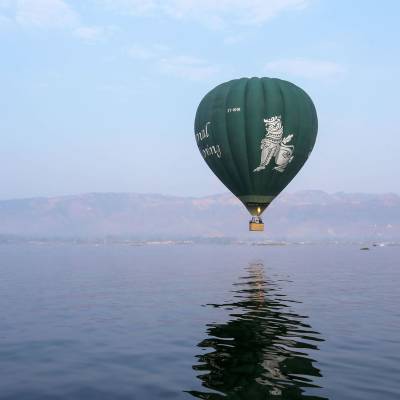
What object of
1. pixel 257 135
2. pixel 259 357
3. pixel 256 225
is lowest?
pixel 259 357

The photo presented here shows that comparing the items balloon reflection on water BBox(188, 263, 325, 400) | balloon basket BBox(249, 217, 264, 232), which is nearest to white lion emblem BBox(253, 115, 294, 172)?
balloon basket BBox(249, 217, 264, 232)

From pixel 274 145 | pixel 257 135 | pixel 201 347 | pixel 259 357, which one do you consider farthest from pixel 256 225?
pixel 259 357

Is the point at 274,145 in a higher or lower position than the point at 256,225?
higher

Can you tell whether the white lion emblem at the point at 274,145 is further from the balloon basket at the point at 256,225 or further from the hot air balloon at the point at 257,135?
the balloon basket at the point at 256,225

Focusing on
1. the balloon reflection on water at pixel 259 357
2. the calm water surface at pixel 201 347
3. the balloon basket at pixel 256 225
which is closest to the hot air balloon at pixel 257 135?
the balloon basket at pixel 256 225

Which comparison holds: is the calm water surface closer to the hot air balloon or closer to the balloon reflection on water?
the balloon reflection on water

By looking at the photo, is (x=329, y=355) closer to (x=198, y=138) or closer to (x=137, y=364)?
(x=137, y=364)

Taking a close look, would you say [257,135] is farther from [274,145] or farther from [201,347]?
[201,347]
